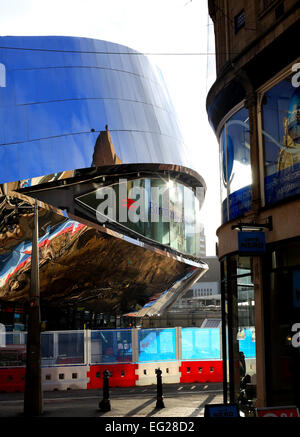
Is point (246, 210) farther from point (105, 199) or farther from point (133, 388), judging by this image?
point (105, 199)

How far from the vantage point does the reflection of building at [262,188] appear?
12.0 m

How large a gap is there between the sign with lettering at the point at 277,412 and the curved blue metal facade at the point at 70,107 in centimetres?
2458

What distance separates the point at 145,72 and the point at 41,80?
32.7 ft

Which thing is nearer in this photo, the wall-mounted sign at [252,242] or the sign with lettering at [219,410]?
the sign with lettering at [219,410]

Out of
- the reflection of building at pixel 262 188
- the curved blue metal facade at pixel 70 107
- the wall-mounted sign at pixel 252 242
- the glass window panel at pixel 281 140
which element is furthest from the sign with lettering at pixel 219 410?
the curved blue metal facade at pixel 70 107

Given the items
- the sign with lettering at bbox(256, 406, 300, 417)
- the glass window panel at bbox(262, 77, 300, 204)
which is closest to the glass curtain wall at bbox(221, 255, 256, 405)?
the glass window panel at bbox(262, 77, 300, 204)

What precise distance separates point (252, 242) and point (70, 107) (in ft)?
80.3

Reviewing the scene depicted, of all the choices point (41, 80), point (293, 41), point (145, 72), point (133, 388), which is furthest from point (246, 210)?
point (145, 72)

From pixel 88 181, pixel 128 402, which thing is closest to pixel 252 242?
pixel 128 402

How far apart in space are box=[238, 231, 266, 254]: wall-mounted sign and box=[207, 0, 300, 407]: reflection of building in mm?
24

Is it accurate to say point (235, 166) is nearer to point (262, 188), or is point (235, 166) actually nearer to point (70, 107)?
point (262, 188)

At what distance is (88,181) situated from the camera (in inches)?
1391

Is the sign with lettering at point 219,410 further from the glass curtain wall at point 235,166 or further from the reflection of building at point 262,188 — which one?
the glass curtain wall at point 235,166

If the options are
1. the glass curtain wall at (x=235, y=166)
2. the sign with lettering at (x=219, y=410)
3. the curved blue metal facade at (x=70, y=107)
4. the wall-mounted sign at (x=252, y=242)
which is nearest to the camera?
the sign with lettering at (x=219, y=410)
